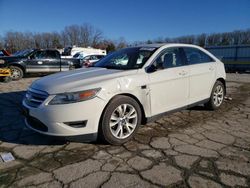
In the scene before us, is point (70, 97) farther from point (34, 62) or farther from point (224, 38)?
point (224, 38)

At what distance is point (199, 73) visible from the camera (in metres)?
4.86

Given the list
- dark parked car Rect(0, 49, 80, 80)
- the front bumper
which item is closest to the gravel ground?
the front bumper

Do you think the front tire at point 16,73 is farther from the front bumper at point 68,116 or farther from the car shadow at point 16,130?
the front bumper at point 68,116

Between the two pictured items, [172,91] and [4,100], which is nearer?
[172,91]

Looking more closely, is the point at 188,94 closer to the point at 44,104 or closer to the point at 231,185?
the point at 231,185

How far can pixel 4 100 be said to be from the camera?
691cm

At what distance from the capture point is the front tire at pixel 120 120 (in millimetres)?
3422

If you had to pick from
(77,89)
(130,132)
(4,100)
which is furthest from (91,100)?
(4,100)

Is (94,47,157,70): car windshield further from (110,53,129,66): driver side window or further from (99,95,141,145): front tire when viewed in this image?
(99,95,141,145): front tire

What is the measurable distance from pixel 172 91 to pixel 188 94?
1.76 ft

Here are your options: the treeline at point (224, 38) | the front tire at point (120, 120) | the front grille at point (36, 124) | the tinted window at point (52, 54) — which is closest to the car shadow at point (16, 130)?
the front grille at point (36, 124)

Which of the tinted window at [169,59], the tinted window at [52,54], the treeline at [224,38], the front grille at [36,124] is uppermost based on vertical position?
the treeline at [224,38]

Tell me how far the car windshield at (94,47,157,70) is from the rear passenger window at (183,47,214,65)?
90cm

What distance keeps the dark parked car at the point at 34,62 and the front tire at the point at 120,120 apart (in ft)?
34.9
